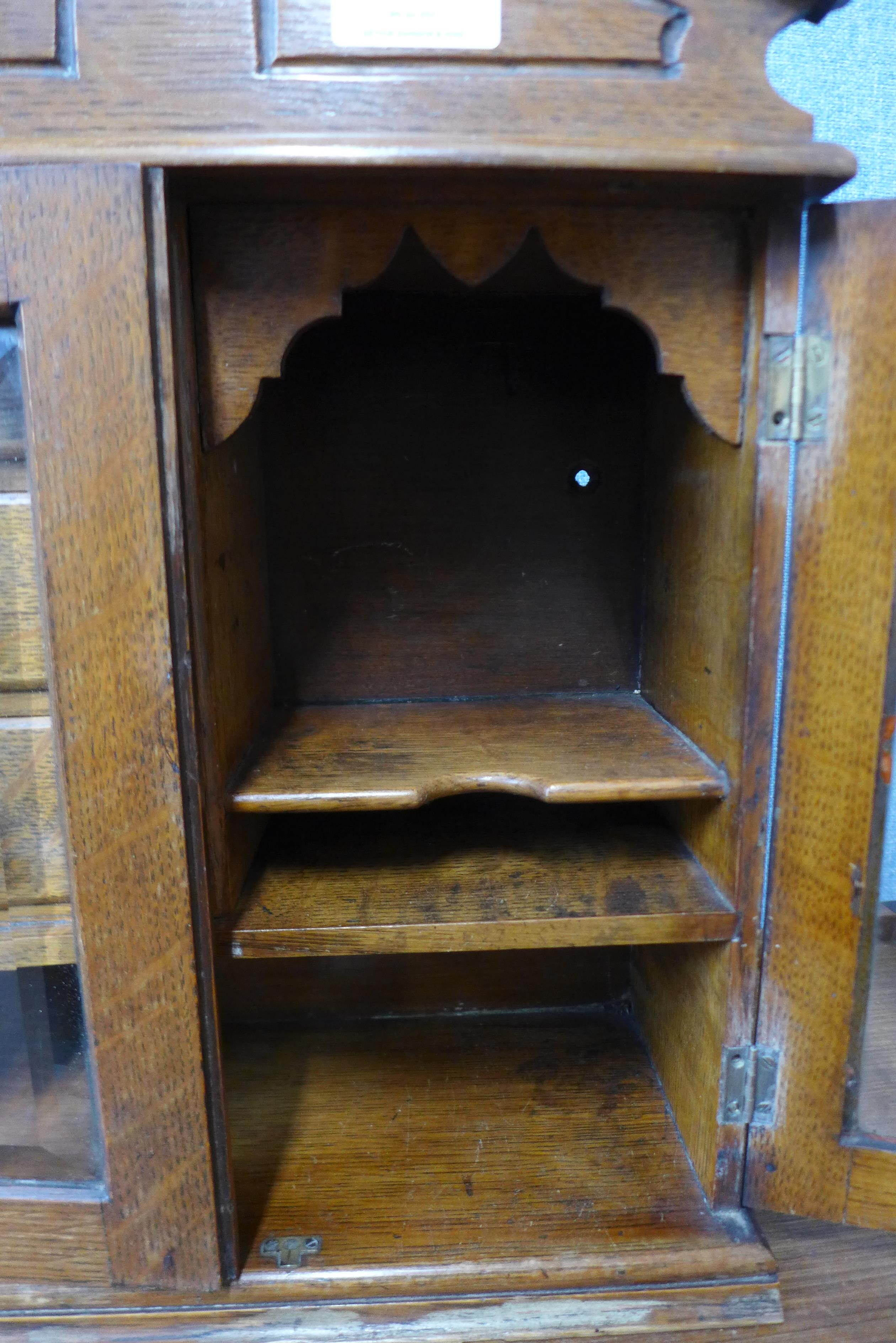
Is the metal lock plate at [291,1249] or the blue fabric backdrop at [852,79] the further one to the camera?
the blue fabric backdrop at [852,79]

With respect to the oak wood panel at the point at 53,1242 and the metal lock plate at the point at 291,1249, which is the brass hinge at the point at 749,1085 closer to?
the metal lock plate at the point at 291,1249

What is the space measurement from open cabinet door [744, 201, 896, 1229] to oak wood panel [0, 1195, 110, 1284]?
0.60 metres

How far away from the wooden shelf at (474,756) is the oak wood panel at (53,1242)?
14.9 inches

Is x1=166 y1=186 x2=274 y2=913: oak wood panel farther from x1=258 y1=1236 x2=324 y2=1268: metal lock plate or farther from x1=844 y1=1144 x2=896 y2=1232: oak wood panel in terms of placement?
x1=844 y1=1144 x2=896 y2=1232: oak wood panel

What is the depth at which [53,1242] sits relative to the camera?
73cm

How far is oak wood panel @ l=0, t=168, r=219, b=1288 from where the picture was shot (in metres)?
0.59

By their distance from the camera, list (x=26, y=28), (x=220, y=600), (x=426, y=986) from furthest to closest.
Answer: (x=426, y=986) < (x=220, y=600) < (x=26, y=28)

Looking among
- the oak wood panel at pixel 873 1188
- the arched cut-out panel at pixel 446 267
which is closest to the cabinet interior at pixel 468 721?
the arched cut-out panel at pixel 446 267

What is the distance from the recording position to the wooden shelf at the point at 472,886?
76 cm

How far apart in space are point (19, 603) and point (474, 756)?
1.47 feet

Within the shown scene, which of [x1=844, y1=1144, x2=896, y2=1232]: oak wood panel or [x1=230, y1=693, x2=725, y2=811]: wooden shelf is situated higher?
[x1=230, y1=693, x2=725, y2=811]: wooden shelf

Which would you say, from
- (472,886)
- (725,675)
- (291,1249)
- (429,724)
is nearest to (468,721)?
(429,724)

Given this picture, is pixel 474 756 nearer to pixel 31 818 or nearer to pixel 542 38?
pixel 31 818

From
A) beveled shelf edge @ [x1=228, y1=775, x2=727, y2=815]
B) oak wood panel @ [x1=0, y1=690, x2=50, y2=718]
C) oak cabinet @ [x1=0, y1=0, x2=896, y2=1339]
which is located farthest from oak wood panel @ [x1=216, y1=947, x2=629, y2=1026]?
oak wood panel @ [x1=0, y1=690, x2=50, y2=718]
